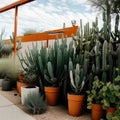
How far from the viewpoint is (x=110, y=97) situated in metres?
3.47

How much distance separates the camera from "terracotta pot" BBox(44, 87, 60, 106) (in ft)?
15.1

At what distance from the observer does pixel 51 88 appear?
459cm

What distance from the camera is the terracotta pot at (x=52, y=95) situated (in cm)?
460

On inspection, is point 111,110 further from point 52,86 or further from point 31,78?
point 31,78

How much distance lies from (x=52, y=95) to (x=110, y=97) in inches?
57.3

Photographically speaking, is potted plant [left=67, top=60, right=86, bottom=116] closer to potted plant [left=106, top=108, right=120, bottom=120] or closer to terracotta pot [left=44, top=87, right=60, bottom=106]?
terracotta pot [left=44, top=87, right=60, bottom=106]

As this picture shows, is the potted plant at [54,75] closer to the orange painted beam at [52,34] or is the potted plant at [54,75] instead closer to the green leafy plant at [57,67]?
the green leafy plant at [57,67]

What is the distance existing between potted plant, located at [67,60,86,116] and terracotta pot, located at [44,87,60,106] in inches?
21.1

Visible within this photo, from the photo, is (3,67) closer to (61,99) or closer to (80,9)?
(61,99)

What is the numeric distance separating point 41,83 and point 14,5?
11.4 ft

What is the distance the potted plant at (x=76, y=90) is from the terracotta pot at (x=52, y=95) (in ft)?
1.75

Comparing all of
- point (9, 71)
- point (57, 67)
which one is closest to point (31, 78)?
point (57, 67)

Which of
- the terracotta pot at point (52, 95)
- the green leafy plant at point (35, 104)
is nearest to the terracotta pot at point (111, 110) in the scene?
the green leafy plant at point (35, 104)

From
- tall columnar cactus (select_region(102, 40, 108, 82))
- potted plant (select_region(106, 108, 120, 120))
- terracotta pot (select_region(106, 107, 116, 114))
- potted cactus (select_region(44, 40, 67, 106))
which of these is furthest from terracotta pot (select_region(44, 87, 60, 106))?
potted plant (select_region(106, 108, 120, 120))
